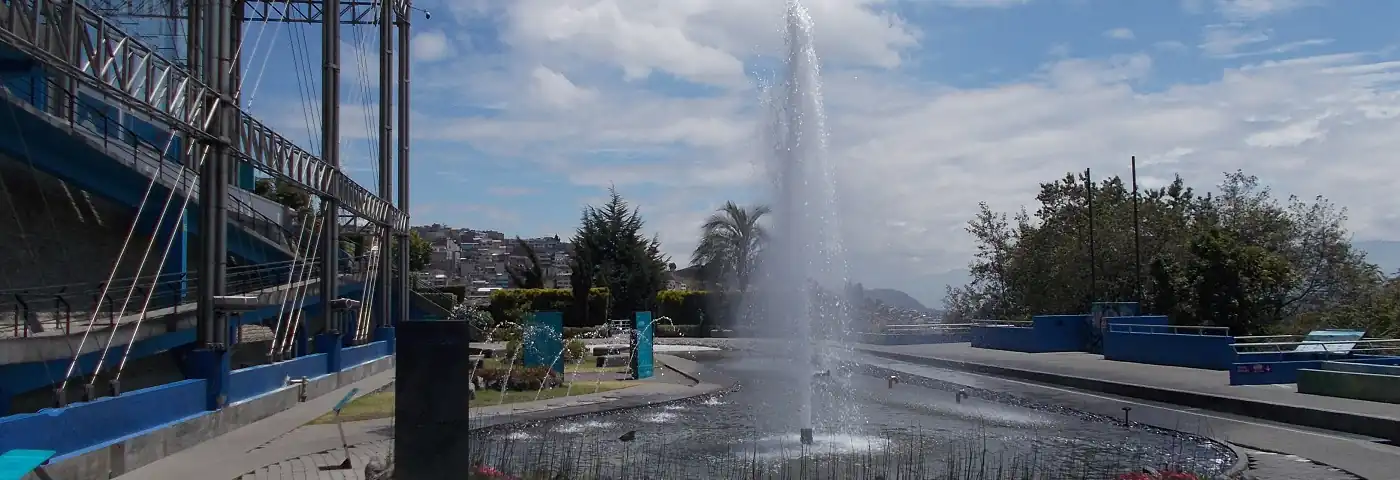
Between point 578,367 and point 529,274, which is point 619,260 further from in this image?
point 578,367

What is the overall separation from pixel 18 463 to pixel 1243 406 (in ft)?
57.9

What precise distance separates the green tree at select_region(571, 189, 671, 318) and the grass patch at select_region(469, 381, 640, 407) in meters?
42.3

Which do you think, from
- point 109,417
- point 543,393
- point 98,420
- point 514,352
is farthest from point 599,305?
point 98,420

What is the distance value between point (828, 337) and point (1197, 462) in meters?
13.0

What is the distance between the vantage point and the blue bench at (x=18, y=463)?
6281mm

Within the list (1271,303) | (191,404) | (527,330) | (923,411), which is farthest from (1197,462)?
(1271,303)

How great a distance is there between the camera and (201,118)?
17.1m

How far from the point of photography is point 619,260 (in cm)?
7038

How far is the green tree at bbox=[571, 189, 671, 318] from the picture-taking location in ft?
226

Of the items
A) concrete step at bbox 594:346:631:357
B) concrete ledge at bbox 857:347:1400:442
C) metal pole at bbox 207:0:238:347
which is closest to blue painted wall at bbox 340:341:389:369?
concrete step at bbox 594:346:631:357

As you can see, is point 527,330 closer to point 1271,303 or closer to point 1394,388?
point 1394,388

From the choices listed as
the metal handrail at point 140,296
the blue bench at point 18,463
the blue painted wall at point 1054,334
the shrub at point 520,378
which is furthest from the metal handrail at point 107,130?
the blue painted wall at point 1054,334

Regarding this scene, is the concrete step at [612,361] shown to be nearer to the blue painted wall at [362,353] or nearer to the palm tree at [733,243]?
the blue painted wall at [362,353]

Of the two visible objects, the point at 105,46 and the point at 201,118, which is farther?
the point at 201,118
